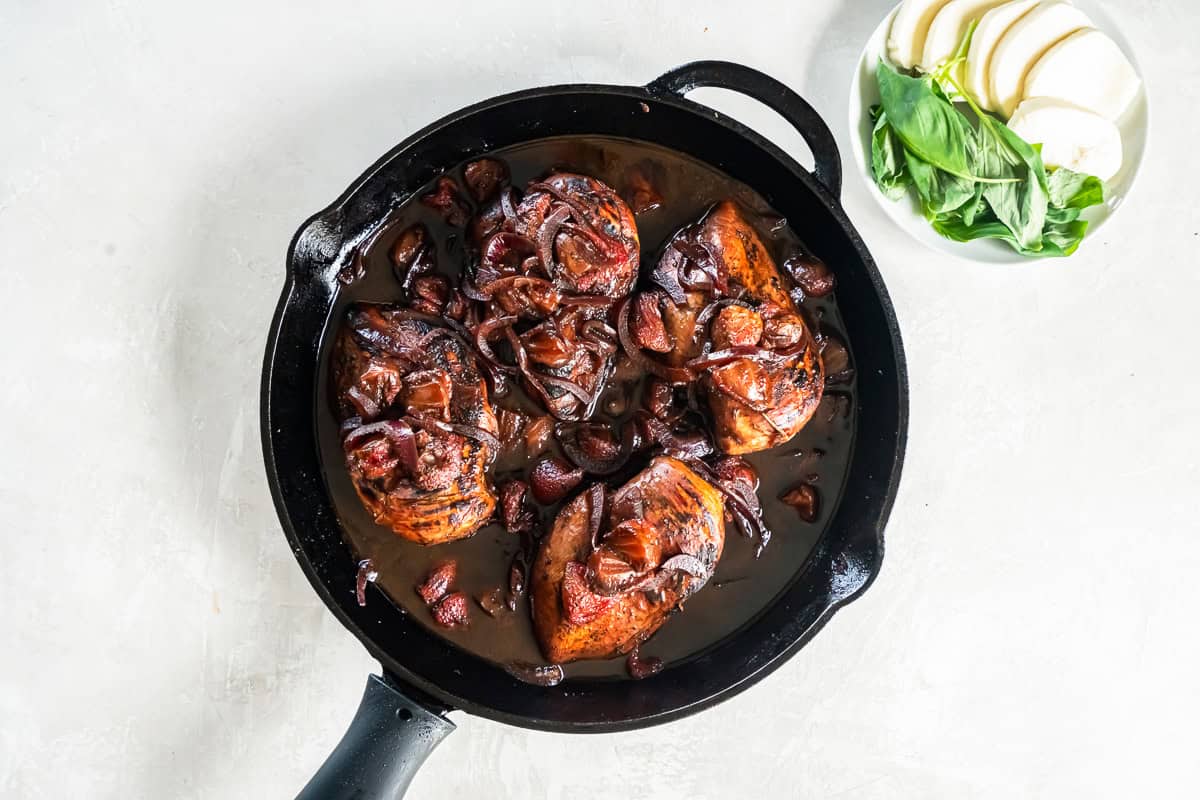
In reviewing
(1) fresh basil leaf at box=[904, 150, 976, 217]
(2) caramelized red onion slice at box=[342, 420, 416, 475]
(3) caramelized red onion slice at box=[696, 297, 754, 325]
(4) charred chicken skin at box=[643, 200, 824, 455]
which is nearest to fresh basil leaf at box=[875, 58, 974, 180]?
(1) fresh basil leaf at box=[904, 150, 976, 217]

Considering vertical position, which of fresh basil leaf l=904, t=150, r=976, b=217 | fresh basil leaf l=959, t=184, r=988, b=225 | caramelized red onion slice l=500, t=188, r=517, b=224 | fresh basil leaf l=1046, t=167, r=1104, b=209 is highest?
caramelized red onion slice l=500, t=188, r=517, b=224

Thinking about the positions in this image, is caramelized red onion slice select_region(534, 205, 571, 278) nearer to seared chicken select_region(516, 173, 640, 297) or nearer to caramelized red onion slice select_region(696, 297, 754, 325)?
seared chicken select_region(516, 173, 640, 297)

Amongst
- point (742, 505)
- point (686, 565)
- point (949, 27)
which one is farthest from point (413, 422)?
point (949, 27)

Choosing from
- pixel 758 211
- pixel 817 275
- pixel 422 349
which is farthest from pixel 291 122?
pixel 817 275

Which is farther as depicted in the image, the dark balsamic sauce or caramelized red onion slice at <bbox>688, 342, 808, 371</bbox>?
the dark balsamic sauce

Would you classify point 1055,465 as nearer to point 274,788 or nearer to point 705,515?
point 705,515
